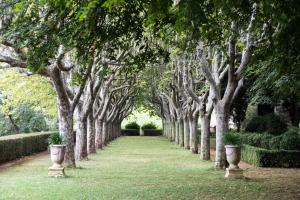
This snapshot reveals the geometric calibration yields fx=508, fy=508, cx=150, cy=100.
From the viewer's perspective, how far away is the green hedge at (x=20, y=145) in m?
23.4

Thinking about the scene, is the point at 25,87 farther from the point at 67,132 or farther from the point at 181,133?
the point at 181,133

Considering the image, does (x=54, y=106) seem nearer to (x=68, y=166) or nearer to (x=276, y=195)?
(x=68, y=166)

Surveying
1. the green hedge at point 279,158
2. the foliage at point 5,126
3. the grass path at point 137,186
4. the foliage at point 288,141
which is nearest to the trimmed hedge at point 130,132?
the foliage at point 5,126

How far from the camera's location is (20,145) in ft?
88.3

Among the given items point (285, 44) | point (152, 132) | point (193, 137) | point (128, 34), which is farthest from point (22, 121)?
point (152, 132)

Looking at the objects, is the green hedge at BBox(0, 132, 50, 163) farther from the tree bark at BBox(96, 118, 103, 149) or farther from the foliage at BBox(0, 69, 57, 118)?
the tree bark at BBox(96, 118, 103, 149)

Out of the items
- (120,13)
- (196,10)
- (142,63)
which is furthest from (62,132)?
(196,10)

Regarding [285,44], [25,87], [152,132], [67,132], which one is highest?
[25,87]

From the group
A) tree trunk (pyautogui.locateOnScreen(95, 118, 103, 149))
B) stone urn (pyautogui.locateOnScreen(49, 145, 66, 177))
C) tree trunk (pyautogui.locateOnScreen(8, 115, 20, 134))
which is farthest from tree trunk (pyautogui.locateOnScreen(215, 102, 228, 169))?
tree trunk (pyautogui.locateOnScreen(8, 115, 20, 134))

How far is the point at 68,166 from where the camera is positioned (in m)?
19.7

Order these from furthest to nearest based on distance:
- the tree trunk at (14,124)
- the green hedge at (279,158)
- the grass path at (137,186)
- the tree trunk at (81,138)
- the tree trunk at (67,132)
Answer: the tree trunk at (14,124) < the tree trunk at (81,138) < the green hedge at (279,158) < the tree trunk at (67,132) < the grass path at (137,186)

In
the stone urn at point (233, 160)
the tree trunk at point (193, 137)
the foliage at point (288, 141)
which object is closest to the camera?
the stone urn at point (233, 160)

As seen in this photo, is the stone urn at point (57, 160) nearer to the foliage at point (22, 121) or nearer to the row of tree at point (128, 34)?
the row of tree at point (128, 34)

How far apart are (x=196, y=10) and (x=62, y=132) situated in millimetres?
12528
